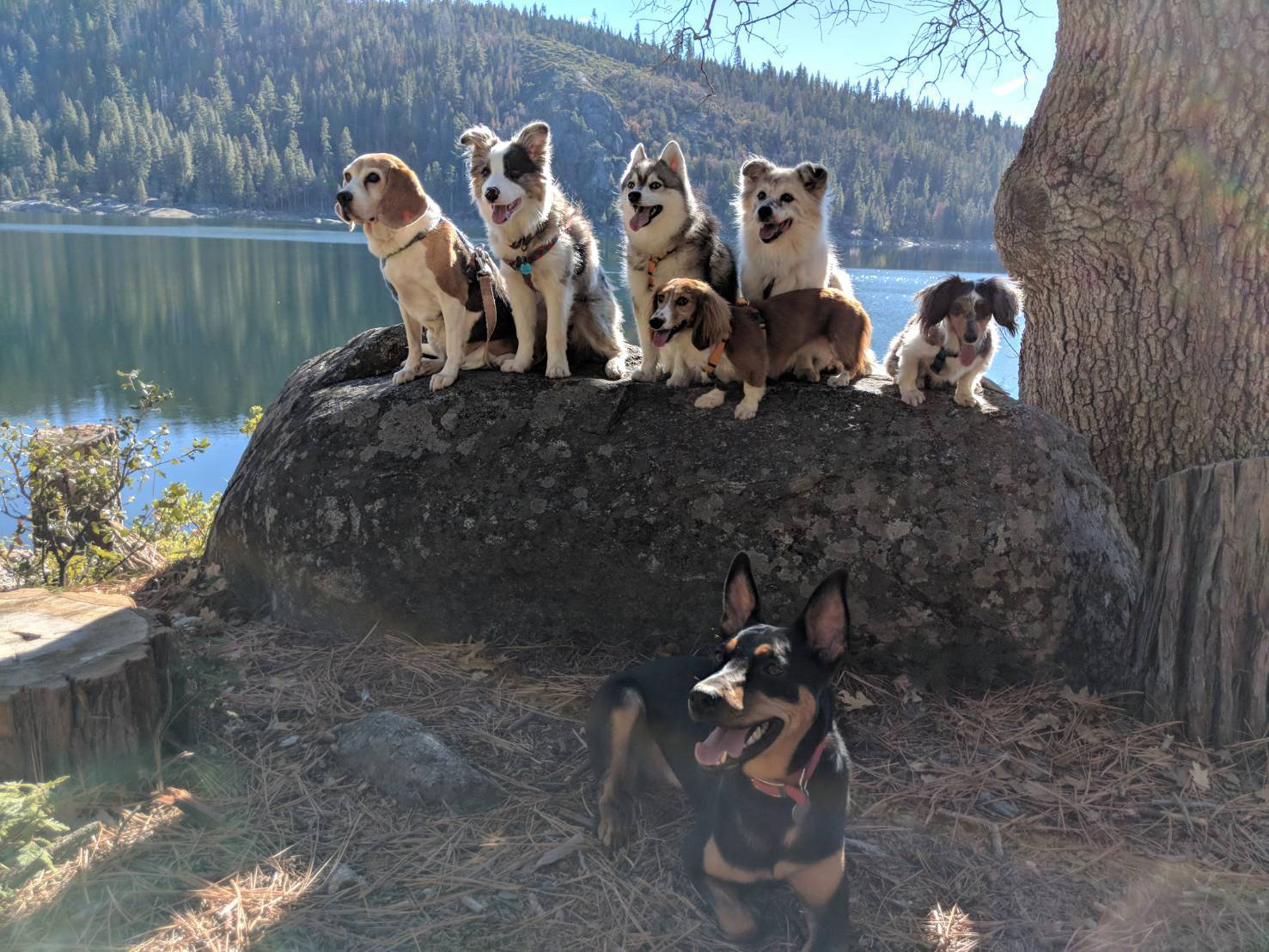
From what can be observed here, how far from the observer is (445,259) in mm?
5039

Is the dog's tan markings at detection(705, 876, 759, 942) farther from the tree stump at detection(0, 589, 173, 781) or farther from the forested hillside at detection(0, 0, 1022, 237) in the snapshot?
the forested hillside at detection(0, 0, 1022, 237)

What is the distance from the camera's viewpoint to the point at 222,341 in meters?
31.6

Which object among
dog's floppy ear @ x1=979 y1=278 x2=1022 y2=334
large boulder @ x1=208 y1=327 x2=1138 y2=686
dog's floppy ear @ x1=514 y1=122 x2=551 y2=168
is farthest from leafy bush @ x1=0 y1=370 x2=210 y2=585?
dog's floppy ear @ x1=979 y1=278 x2=1022 y2=334

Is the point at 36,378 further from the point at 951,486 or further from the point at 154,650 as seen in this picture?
the point at 951,486

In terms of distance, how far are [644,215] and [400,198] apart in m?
1.41

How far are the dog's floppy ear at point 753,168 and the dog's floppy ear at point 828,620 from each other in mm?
3287

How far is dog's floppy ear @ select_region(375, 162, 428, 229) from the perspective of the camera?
4.74 metres

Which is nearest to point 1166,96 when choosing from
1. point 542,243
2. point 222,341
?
point 542,243

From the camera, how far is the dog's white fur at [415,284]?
4.68m

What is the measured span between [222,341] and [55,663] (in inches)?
1235

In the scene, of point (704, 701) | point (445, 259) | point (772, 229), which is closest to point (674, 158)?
point (772, 229)

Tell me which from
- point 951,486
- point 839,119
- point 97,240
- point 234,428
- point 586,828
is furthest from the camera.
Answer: point 839,119

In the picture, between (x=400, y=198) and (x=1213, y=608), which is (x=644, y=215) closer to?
(x=400, y=198)

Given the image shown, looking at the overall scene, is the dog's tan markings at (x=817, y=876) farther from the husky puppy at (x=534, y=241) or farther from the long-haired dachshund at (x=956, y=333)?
the husky puppy at (x=534, y=241)
